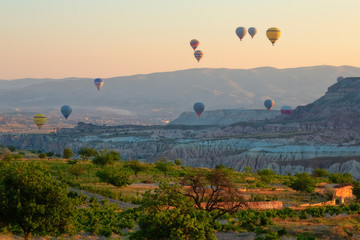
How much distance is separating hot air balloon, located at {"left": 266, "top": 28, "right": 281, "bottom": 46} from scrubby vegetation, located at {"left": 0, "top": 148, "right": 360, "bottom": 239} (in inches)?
4395

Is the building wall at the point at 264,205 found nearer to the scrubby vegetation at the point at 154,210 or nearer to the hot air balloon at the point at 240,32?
the scrubby vegetation at the point at 154,210

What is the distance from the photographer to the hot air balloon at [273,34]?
172750mm

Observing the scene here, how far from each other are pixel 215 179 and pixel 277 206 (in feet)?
44.6

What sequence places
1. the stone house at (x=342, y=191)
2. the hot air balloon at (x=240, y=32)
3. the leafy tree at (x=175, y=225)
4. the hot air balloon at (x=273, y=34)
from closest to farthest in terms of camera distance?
the leafy tree at (x=175, y=225) < the stone house at (x=342, y=191) < the hot air balloon at (x=273, y=34) < the hot air balloon at (x=240, y=32)

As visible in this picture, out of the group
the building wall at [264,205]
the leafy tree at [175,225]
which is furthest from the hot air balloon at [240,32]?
the leafy tree at [175,225]

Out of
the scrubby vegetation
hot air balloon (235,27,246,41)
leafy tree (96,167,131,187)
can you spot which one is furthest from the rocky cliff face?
leafy tree (96,167,131,187)

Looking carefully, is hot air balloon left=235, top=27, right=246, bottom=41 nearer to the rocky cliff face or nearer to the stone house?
the rocky cliff face

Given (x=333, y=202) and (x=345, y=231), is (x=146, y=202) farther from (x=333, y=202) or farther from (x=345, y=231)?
(x=333, y=202)

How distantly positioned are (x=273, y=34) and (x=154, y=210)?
6004 inches

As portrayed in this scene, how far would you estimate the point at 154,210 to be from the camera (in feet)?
86.7

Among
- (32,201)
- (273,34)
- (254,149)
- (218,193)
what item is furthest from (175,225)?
(273,34)

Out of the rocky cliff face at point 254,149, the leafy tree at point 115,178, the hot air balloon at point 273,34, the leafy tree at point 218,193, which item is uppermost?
the hot air balloon at point 273,34

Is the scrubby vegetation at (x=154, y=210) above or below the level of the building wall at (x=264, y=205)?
above

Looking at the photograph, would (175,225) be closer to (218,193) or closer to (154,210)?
(154,210)
